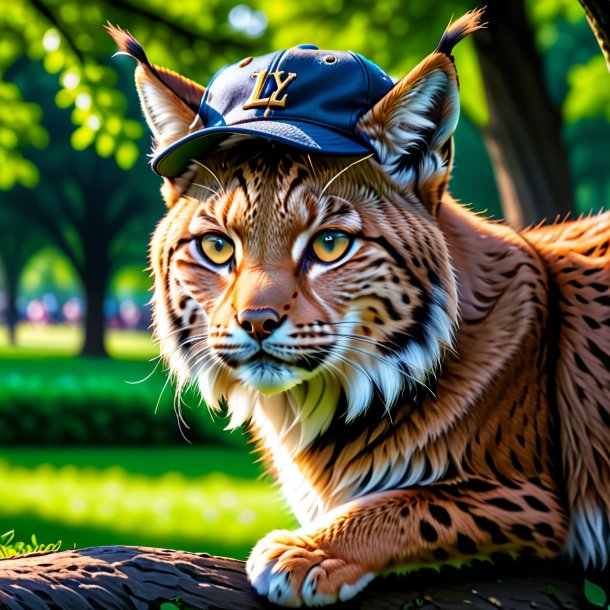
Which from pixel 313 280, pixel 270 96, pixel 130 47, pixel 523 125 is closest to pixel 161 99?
pixel 130 47

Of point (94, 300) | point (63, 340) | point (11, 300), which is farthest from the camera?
point (63, 340)

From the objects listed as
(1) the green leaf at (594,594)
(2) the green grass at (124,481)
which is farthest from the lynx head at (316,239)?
(2) the green grass at (124,481)

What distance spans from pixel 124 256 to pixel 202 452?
18.8 metres

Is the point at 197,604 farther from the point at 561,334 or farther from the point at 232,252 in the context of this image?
the point at 561,334

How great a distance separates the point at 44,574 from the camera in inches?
105

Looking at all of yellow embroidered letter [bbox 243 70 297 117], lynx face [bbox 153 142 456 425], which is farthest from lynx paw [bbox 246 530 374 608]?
yellow embroidered letter [bbox 243 70 297 117]

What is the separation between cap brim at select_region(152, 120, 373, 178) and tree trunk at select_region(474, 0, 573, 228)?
659 centimetres

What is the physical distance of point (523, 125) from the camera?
30.7 feet

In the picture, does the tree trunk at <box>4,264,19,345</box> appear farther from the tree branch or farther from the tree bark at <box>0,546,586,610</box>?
the tree bark at <box>0,546,586,610</box>

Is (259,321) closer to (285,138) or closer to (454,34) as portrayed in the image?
(285,138)

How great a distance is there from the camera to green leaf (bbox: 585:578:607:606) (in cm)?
294

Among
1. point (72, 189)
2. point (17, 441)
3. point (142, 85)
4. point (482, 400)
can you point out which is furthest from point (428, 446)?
point (72, 189)

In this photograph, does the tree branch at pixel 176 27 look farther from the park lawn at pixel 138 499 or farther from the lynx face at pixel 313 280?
the lynx face at pixel 313 280

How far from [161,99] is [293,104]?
1.83ft
